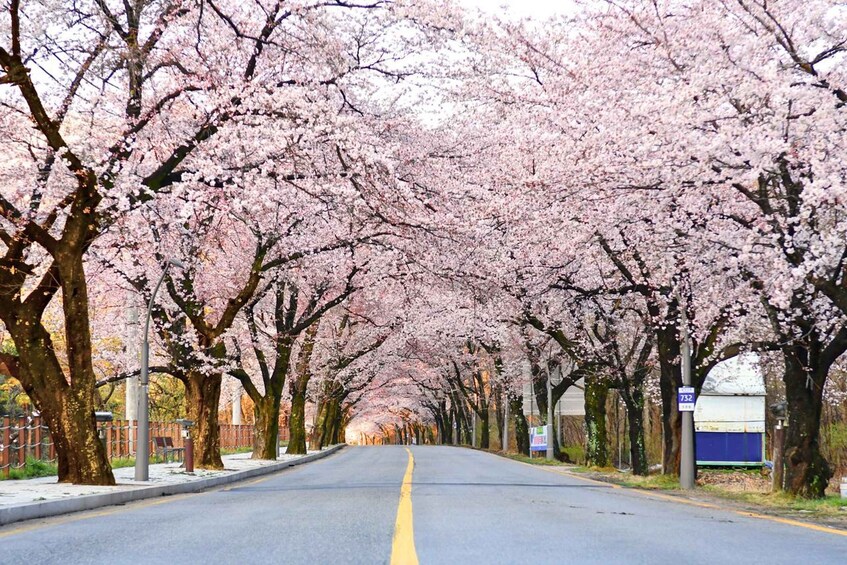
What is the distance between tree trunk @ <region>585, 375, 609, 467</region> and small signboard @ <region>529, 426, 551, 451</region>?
6.64 metres

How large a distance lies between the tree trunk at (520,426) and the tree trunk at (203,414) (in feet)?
83.4

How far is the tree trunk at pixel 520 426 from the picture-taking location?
53.2m

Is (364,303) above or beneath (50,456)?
above

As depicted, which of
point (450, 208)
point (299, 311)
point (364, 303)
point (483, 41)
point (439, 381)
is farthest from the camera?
point (439, 381)

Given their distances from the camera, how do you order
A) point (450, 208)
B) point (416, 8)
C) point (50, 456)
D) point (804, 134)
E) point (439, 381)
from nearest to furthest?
point (804, 134)
point (416, 8)
point (450, 208)
point (50, 456)
point (439, 381)

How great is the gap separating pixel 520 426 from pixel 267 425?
57.0 feet

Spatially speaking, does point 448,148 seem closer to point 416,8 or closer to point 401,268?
point 416,8

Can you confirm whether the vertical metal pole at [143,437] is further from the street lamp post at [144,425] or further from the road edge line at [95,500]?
the road edge line at [95,500]

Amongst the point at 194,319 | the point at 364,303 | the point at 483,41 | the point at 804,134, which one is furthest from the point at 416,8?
the point at 364,303

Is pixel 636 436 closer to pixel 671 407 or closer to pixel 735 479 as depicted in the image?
pixel 735 479

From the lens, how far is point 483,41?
73.6 feet

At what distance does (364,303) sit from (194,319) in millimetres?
24094

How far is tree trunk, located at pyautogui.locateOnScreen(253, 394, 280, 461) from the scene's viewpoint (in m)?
39.7

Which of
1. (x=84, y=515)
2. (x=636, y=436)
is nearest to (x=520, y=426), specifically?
(x=636, y=436)
